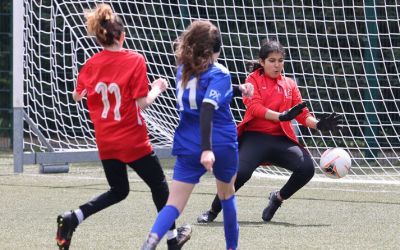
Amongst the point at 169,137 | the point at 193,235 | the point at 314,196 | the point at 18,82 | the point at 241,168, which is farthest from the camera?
the point at 169,137

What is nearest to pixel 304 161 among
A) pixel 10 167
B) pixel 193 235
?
pixel 193 235

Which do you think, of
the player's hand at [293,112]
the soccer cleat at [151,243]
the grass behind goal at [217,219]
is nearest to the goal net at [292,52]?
the grass behind goal at [217,219]

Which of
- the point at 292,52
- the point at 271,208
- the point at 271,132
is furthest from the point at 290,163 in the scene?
the point at 292,52

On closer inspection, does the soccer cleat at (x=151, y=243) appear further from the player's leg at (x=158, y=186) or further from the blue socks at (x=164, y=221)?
the player's leg at (x=158, y=186)

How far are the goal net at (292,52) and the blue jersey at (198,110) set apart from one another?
20.0 feet

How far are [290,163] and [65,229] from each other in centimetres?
235

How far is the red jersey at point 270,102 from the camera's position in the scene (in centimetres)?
827

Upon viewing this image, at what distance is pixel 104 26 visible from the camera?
21.7ft

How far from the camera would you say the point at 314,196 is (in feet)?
32.9

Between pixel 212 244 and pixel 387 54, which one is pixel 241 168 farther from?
pixel 387 54

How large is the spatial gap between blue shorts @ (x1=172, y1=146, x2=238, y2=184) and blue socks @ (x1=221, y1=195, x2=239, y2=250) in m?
0.23

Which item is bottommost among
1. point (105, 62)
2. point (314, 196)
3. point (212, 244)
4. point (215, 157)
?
point (314, 196)

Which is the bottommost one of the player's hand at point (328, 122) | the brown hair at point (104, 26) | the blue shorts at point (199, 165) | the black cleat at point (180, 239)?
the black cleat at point (180, 239)

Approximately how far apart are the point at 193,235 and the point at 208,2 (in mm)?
5992
